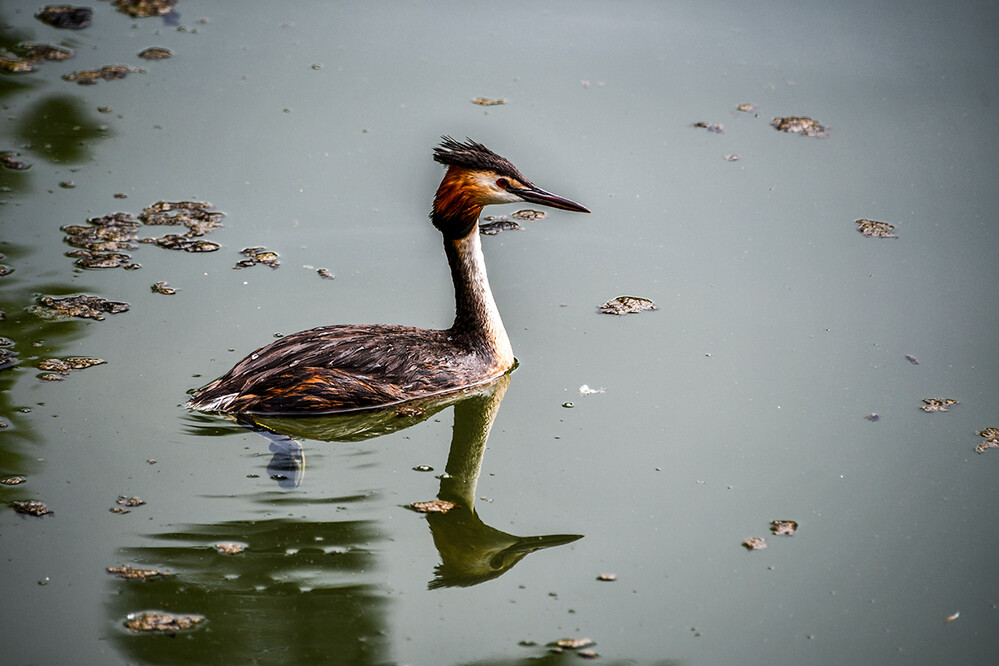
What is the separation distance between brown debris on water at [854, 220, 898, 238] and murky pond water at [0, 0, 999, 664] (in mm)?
71

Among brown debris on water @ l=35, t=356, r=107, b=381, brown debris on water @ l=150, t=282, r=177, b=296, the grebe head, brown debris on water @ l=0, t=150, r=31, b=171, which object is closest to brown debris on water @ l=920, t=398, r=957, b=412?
the grebe head

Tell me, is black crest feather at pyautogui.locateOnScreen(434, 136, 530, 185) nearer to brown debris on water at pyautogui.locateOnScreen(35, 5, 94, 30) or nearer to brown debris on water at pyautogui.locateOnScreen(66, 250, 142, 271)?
brown debris on water at pyautogui.locateOnScreen(66, 250, 142, 271)

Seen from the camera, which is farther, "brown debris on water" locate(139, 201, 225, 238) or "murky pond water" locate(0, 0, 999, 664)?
"brown debris on water" locate(139, 201, 225, 238)

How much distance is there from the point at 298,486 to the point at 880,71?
6417mm

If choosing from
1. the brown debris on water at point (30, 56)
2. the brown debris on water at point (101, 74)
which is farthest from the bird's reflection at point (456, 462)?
the brown debris on water at point (30, 56)

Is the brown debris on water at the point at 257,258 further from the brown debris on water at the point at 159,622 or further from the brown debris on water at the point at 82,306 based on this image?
the brown debris on water at the point at 159,622

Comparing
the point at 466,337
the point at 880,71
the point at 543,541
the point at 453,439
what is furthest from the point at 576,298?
the point at 880,71

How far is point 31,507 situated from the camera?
4914 millimetres

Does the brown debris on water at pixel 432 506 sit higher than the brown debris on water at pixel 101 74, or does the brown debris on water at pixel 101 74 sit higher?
the brown debris on water at pixel 101 74

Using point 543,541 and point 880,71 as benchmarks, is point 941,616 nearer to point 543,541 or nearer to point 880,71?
point 543,541

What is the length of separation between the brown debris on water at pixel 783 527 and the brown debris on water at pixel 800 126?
417 cm

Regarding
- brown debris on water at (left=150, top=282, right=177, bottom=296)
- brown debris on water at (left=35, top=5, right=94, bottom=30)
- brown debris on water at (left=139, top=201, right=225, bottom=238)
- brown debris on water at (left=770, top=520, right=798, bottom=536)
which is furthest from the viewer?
brown debris on water at (left=35, top=5, right=94, bottom=30)

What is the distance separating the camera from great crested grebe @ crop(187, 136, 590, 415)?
218 inches

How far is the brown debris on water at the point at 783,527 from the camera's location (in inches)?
195
